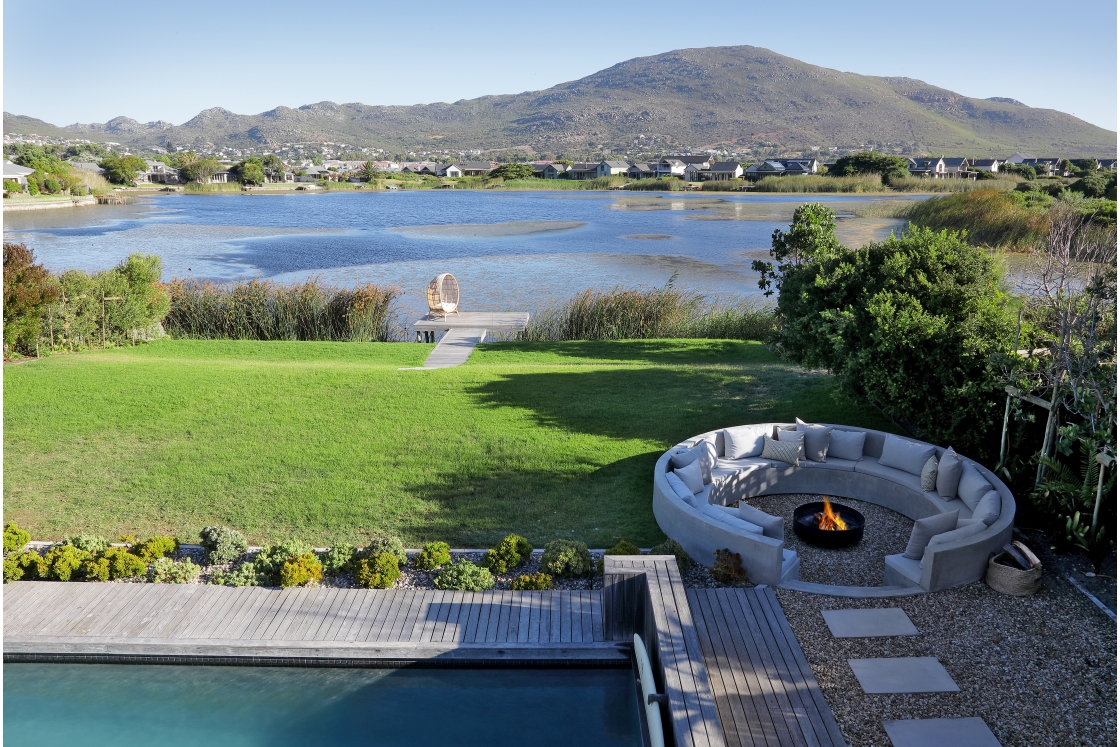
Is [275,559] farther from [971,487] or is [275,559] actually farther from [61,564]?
[971,487]

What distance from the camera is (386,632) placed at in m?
6.10

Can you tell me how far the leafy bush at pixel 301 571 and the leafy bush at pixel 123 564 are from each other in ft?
Answer: 4.36

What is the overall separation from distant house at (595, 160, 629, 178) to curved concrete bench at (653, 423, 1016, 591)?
93132 millimetres

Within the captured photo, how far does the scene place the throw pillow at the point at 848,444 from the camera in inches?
353

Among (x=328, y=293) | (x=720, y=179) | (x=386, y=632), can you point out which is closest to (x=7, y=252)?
(x=328, y=293)

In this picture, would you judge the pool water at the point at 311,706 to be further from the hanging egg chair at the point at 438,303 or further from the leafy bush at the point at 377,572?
the hanging egg chair at the point at 438,303

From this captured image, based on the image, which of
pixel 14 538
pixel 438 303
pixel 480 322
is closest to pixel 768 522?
pixel 14 538

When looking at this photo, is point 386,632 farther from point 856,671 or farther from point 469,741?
point 856,671

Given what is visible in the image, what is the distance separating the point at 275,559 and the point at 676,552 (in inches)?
146

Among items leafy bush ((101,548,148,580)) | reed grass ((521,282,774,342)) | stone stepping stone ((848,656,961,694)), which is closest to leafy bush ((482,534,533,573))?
stone stepping stone ((848,656,961,694))

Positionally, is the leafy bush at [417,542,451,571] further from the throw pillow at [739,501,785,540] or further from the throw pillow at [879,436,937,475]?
the throw pillow at [879,436,937,475]

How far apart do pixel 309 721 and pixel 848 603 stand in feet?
14.2

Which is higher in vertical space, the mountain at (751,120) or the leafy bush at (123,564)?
the mountain at (751,120)

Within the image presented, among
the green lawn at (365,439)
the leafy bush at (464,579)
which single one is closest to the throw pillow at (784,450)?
the green lawn at (365,439)
